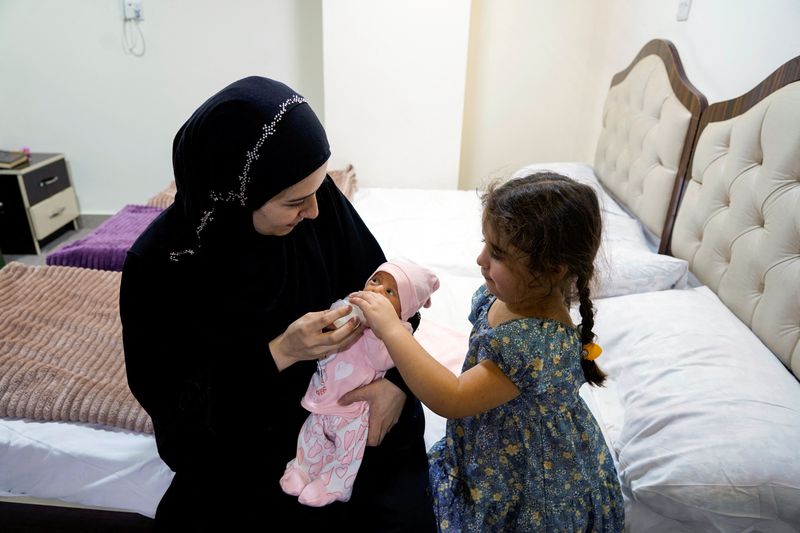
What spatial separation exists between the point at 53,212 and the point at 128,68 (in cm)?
100

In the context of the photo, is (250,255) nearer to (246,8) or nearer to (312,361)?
(312,361)

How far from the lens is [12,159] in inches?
116

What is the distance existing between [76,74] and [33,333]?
247cm

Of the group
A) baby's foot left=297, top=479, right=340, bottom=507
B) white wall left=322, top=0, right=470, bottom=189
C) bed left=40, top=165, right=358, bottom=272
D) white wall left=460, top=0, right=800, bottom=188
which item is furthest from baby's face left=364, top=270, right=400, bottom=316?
white wall left=322, top=0, right=470, bottom=189

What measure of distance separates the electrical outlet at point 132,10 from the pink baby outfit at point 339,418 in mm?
2934

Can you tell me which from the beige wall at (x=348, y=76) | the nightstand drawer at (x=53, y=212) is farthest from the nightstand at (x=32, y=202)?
the beige wall at (x=348, y=76)

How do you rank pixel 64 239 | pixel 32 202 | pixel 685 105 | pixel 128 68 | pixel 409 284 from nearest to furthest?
pixel 409 284, pixel 685 105, pixel 32 202, pixel 128 68, pixel 64 239

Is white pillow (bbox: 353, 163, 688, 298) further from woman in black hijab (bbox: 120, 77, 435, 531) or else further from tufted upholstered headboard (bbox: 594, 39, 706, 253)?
woman in black hijab (bbox: 120, 77, 435, 531)

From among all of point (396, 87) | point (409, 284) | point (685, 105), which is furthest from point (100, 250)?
point (685, 105)

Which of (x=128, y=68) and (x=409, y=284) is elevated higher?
(x=128, y=68)

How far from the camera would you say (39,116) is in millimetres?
3338

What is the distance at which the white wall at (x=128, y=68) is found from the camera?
123 inches

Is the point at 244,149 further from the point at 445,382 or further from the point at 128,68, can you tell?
the point at 128,68

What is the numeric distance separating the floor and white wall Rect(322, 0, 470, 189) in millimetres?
1793
